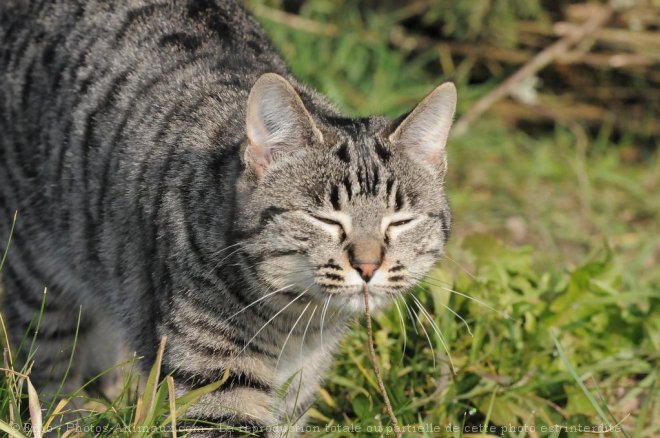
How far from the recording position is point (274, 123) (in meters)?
2.62

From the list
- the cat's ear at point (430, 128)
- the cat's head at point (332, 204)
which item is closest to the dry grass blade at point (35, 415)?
the cat's head at point (332, 204)

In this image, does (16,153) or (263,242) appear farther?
(16,153)

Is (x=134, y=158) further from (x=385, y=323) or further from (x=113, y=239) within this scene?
(x=385, y=323)

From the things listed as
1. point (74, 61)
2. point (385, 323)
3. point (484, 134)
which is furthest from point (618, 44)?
point (74, 61)

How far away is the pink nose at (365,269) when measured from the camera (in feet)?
8.23

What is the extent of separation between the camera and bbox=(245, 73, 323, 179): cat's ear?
254cm

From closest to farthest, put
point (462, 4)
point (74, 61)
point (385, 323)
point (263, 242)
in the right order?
point (263, 242), point (74, 61), point (385, 323), point (462, 4)

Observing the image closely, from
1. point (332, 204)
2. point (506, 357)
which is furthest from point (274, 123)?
point (506, 357)

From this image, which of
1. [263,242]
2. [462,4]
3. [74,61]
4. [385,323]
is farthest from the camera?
[462,4]

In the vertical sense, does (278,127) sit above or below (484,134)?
above

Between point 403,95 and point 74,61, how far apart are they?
2.74m

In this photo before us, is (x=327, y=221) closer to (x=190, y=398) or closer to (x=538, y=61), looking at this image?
(x=190, y=398)

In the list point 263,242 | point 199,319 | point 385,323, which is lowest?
point 385,323

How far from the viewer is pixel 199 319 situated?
270 cm
